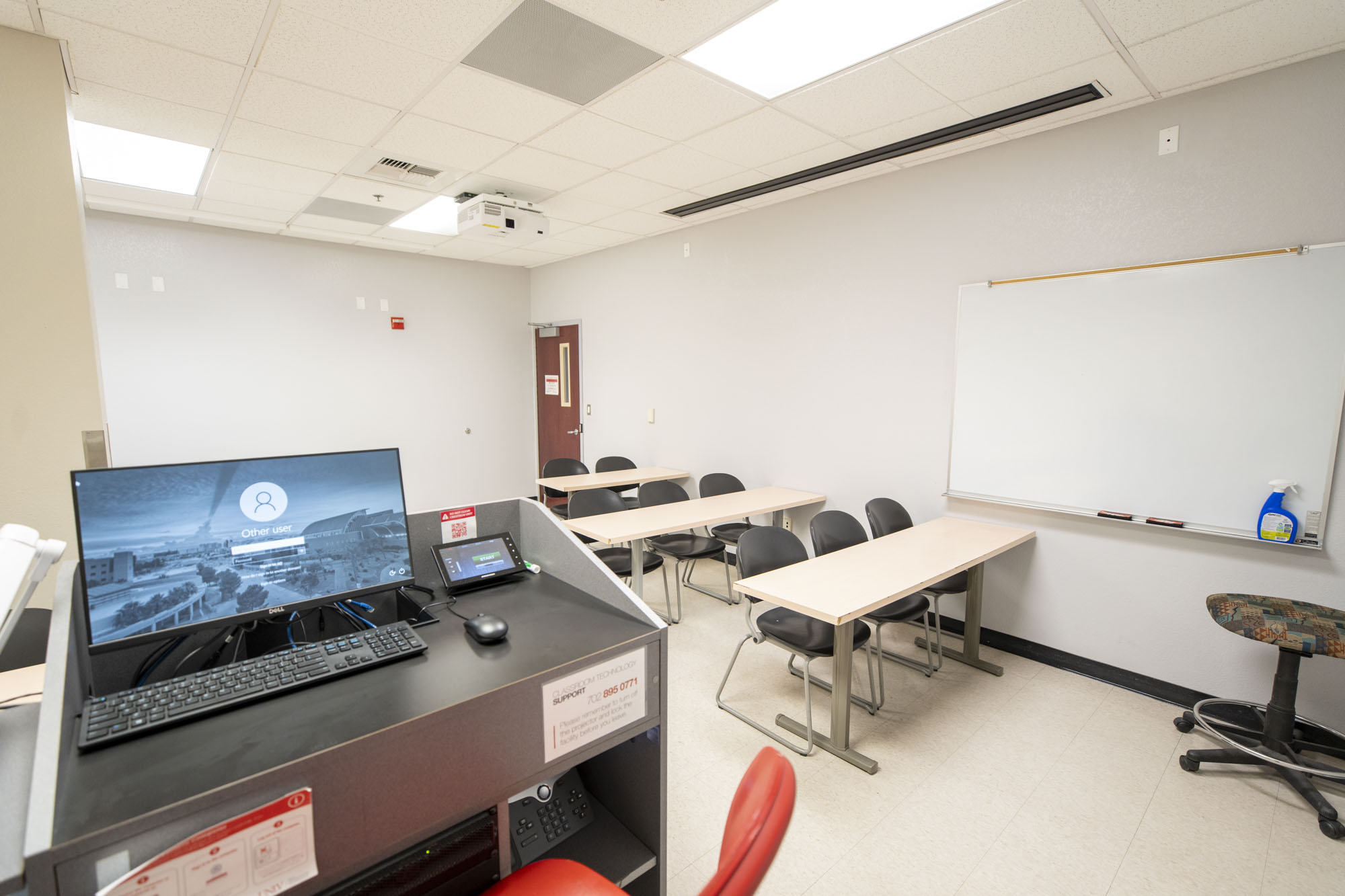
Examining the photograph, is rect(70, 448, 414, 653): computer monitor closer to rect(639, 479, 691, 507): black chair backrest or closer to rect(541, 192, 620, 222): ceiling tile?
rect(639, 479, 691, 507): black chair backrest

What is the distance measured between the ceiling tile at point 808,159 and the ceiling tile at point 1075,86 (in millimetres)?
651

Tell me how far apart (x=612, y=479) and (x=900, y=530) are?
2.42 m

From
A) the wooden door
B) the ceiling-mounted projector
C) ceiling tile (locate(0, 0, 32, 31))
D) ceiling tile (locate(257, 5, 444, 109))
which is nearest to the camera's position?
ceiling tile (locate(0, 0, 32, 31))

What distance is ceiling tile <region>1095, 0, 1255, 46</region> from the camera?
197 cm

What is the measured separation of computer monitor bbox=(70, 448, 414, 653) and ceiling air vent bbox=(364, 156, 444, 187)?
9.21 feet

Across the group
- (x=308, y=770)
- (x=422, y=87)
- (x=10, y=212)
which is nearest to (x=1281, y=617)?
(x=308, y=770)

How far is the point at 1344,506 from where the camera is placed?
7.70 feet

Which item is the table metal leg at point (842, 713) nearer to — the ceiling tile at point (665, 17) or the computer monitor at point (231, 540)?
the computer monitor at point (231, 540)

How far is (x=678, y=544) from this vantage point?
13.1 feet

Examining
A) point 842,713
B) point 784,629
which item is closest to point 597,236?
point 784,629

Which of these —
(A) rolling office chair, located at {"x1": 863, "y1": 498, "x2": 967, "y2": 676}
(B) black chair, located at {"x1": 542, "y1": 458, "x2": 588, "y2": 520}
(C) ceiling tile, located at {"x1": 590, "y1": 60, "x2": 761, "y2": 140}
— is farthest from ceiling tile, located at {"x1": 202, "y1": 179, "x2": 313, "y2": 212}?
(A) rolling office chair, located at {"x1": 863, "y1": 498, "x2": 967, "y2": 676}

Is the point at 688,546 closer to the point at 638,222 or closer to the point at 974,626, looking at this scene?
the point at 974,626

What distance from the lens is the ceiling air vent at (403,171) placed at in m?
3.42

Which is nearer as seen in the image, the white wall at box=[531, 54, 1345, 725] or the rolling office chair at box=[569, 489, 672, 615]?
the white wall at box=[531, 54, 1345, 725]
